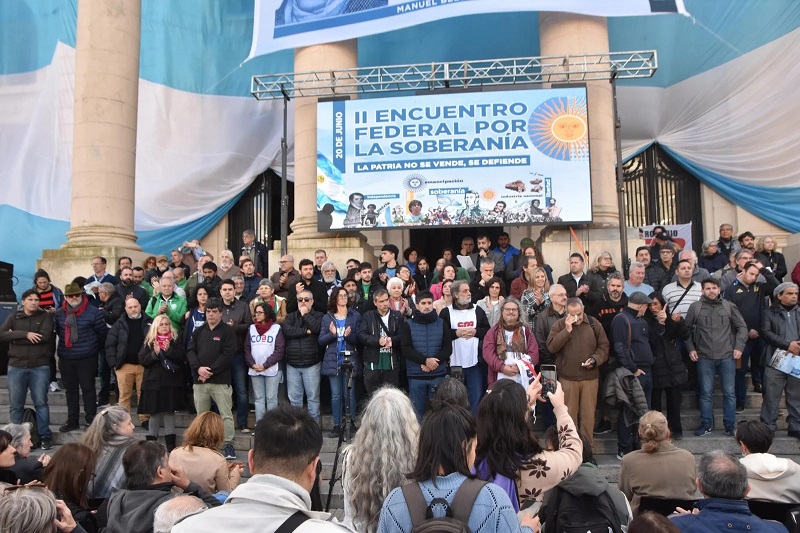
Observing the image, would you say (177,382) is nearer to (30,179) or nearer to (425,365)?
(425,365)

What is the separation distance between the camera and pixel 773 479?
4.22m

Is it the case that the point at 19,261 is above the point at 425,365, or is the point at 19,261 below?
above

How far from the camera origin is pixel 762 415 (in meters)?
7.71

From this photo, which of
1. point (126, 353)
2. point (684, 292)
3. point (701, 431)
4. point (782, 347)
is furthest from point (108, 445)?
point (782, 347)

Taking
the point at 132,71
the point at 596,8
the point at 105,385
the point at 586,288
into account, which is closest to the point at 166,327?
the point at 105,385

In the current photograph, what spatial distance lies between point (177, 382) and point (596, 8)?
8.52 meters

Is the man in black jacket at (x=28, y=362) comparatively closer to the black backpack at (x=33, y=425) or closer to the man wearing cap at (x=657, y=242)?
the black backpack at (x=33, y=425)

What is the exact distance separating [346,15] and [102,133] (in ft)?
16.1

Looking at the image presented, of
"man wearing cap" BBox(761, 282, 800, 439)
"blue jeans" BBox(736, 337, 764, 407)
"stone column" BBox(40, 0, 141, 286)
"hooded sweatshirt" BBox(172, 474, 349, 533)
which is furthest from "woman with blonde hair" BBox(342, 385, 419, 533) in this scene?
"stone column" BBox(40, 0, 141, 286)

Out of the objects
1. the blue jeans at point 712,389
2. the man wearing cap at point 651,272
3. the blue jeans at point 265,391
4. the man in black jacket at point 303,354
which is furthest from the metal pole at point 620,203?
the blue jeans at point 265,391

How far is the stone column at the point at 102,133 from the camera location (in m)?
12.9

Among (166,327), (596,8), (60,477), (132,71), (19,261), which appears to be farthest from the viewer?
(19,261)

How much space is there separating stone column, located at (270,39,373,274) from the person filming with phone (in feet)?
18.9

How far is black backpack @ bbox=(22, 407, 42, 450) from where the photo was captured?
7777mm
